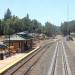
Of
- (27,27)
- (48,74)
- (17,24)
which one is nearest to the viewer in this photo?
(48,74)

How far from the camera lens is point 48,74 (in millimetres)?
20891

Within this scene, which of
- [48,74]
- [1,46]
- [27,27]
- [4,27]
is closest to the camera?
[48,74]

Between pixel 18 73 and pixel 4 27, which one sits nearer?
pixel 18 73

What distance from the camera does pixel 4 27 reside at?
111562 millimetres

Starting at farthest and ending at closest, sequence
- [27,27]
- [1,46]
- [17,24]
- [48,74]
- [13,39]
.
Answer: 1. [27,27]
2. [17,24]
3. [13,39]
4. [1,46]
5. [48,74]

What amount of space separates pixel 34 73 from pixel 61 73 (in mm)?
1915

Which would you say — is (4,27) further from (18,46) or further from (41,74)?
(41,74)

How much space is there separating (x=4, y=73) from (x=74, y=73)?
16.2 feet

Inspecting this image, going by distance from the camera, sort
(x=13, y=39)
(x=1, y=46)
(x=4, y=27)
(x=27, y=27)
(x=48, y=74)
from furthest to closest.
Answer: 1. (x=27, y=27)
2. (x=4, y=27)
3. (x=13, y=39)
4. (x=1, y=46)
5. (x=48, y=74)

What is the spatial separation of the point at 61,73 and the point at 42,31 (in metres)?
147

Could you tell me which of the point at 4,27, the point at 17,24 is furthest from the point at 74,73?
the point at 17,24

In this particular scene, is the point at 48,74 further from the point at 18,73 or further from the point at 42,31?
the point at 42,31

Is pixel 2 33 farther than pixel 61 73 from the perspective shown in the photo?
Yes

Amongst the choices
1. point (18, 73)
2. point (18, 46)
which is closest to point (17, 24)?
point (18, 46)
